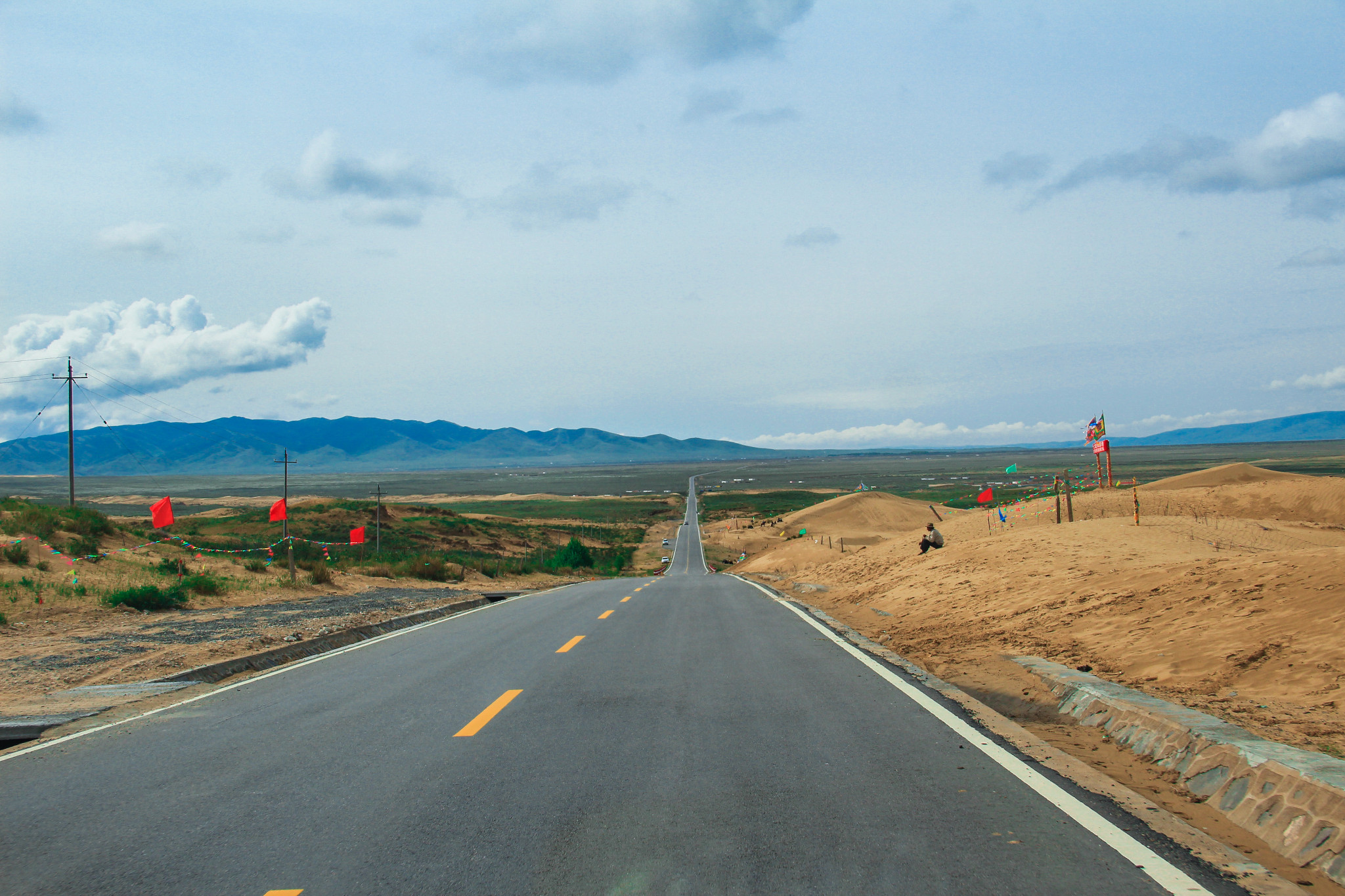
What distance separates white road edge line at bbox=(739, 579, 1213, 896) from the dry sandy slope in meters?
2.03

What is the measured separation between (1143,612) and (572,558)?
1724 inches

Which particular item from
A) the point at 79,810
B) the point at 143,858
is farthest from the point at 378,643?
the point at 143,858

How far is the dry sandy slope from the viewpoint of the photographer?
323 inches

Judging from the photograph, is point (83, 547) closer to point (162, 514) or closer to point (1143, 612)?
point (162, 514)

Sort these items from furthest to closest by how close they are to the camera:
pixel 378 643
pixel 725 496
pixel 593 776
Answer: pixel 725 496
pixel 378 643
pixel 593 776

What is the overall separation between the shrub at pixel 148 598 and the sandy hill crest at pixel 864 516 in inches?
2155

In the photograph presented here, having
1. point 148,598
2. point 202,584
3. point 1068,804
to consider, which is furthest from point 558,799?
point 202,584

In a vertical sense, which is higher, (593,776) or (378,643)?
(593,776)

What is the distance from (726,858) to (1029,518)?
37.4m

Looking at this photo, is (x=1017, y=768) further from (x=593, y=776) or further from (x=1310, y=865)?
(x=593, y=776)

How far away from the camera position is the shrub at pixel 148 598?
18453 millimetres

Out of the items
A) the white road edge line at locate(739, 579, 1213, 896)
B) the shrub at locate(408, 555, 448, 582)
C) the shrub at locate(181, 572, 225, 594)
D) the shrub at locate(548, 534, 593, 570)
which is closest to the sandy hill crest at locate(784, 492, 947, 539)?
the shrub at locate(548, 534, 593, 570)

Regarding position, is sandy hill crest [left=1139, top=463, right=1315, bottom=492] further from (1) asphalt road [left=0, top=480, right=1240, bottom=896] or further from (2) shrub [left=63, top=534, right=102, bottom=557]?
(2) shrub [left=63, top=534, right=102, bottom=557]

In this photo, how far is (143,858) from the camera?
4.58 metres
